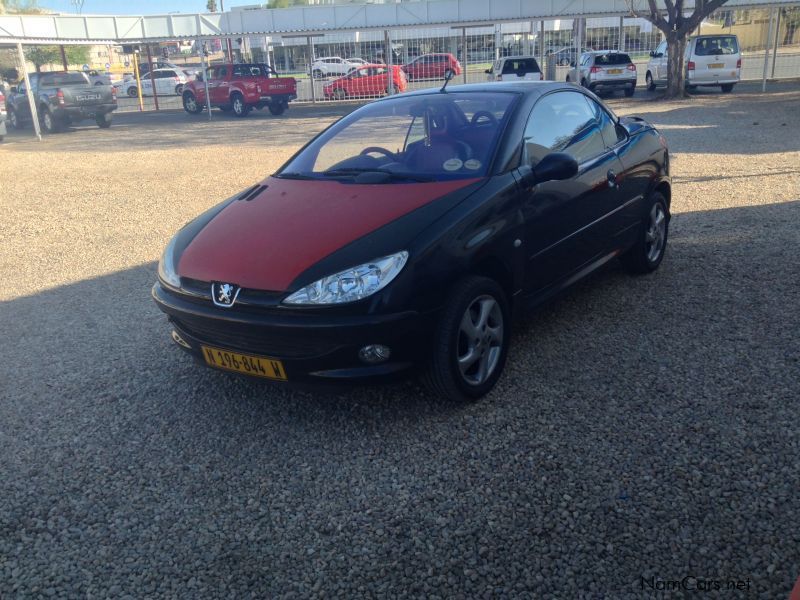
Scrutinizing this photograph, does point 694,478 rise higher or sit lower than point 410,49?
lower

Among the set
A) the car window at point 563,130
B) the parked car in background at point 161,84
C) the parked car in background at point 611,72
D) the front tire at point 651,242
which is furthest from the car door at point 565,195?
the parked car in background at point 161,84

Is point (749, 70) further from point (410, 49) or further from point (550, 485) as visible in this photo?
point (550, 485)

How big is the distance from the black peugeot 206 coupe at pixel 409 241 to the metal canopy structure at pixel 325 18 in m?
21.3

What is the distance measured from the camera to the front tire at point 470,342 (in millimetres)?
3621

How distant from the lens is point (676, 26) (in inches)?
864

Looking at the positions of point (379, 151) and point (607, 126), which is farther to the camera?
point (607, 126)

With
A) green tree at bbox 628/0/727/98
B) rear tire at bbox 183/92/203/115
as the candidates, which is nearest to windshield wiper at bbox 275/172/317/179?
green tree at bbox 628/0/727/98

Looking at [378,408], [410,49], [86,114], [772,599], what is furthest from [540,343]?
[410,49]

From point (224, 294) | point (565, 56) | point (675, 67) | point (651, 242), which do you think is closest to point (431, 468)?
point (224, 294)

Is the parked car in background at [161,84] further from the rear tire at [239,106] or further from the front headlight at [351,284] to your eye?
the front headlight at [351,284]

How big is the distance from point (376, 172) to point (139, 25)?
23899 millimetres

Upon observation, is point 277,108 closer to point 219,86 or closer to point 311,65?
point 219,86

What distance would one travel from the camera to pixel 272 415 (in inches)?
156

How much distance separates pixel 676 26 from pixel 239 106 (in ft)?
48.8
